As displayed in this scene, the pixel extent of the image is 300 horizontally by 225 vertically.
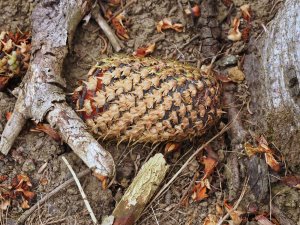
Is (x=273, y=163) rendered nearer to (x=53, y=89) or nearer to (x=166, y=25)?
(x=166, y=25)

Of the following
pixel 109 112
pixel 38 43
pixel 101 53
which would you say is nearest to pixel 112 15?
pixel 101 53

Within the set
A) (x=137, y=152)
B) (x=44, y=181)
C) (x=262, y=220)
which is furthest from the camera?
(x=137, y=152)

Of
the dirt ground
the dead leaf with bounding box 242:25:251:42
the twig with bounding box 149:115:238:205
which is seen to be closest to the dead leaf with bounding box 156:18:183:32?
the dirt ground

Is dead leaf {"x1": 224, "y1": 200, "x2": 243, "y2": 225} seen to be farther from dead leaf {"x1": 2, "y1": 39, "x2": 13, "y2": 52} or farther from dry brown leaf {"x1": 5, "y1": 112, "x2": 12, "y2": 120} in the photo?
dead leaf {"x1": 2, "y1": 39, "x2": 13, "y2": 52}

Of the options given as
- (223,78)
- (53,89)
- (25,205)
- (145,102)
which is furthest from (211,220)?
(53,89)

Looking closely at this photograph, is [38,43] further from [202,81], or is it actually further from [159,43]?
[202,81]

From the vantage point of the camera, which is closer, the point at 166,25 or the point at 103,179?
the point at 103,179
